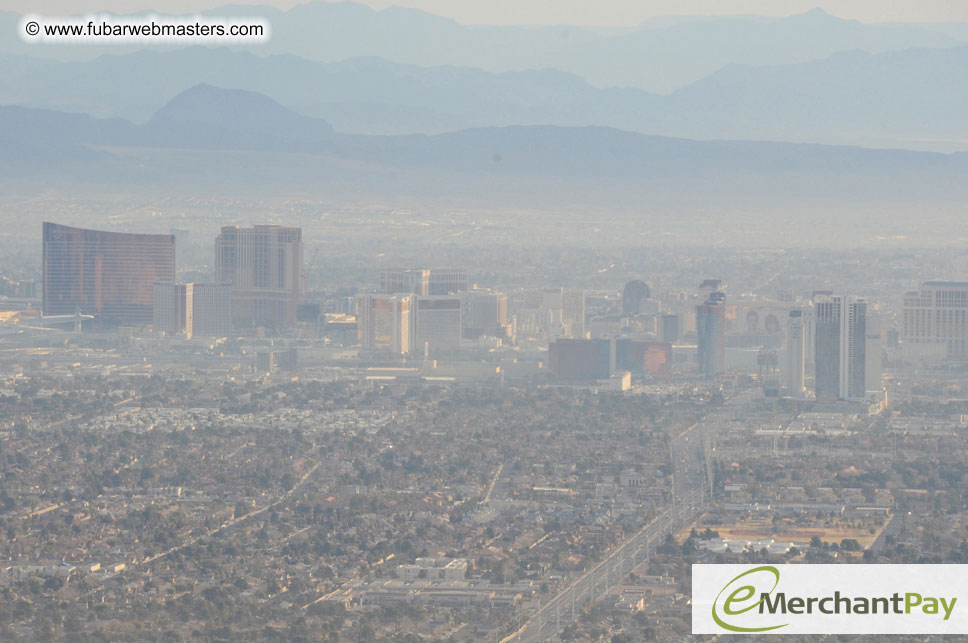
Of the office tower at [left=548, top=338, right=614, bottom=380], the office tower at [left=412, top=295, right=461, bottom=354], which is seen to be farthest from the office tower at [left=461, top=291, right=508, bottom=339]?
the office tower at [left=548, top=338, right=614, bottom=380]

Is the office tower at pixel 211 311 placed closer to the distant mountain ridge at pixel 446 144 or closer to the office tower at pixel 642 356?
the office tower at pixel 642 356

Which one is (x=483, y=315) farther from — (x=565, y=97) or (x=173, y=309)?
(x=565, y=97)

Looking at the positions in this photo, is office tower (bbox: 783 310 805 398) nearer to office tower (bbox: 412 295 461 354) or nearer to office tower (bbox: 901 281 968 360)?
office tower (bbox: 901 281 968 360)

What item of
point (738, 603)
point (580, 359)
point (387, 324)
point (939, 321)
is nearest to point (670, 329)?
point (580, 359)

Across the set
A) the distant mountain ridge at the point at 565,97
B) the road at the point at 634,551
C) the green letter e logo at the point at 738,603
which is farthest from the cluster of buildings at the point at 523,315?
the distant mountain ridge at the point at 565,97

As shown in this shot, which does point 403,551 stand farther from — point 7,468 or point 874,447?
point 874,447

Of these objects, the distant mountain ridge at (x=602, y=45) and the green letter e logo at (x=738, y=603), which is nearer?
the green letter e logo at (x=738, y=603)

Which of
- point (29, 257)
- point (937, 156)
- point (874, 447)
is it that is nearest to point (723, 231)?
point (937, 156)

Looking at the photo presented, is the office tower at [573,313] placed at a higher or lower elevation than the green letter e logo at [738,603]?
higher
